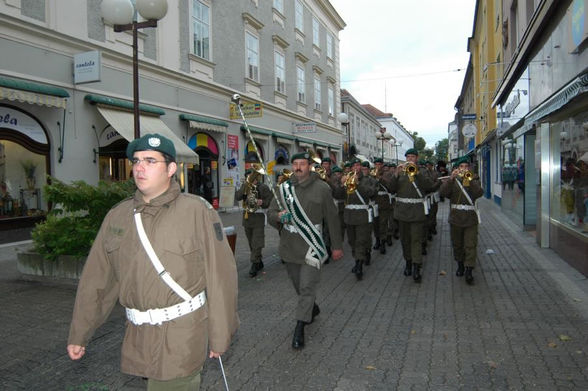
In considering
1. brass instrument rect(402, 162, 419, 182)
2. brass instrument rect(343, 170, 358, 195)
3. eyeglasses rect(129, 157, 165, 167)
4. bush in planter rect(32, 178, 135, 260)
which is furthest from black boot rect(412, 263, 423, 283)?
eyeglasses rect(129, 157, 165, 167)

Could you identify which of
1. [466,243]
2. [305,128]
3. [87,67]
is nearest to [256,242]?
[466,243]

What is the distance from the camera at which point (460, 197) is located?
706 cm

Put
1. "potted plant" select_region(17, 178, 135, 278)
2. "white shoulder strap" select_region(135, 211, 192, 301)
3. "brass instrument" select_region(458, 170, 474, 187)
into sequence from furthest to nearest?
"brass instrument" select_region(458, 170, 474, 187), "potted plant" select_region(17, 178, 135, 278), "white shoulder strap" select_region(135, 211, 192, 301)

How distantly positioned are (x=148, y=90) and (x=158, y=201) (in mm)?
13509

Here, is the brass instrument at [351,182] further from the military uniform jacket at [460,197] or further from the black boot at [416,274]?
the black boot at [416,274]

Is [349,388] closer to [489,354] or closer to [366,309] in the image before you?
[489,354]

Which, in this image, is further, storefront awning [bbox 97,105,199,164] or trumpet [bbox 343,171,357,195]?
storefront awning [bbox 97,105,199,164]

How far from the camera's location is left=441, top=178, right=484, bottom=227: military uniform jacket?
6.91m

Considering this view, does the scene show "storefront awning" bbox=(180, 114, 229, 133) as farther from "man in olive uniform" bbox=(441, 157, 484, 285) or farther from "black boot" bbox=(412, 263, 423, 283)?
"black boot" bbox=(412, 263, 423, 283)

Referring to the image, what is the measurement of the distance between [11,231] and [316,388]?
9.76m

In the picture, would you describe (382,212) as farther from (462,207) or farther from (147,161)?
(147,161)

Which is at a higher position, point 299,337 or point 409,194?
point 409,194

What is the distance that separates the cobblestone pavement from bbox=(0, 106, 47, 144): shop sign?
435 centimetres

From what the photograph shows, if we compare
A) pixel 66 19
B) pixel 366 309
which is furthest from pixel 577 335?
pixel 66 19
